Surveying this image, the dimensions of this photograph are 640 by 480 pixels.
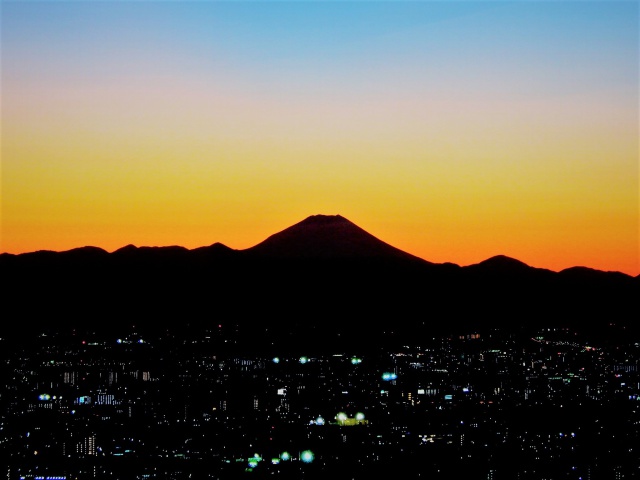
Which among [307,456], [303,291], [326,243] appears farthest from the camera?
[326,243]

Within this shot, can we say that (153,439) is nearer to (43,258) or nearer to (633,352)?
(43,258)

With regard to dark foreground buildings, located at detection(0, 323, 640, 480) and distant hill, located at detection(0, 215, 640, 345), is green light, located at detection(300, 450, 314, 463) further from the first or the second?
distant hill, located at detection(0, 215, 640, 345)

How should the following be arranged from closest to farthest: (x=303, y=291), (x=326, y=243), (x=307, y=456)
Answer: (x=307, y=456), (x=303, y=291), (x=326, y=243)

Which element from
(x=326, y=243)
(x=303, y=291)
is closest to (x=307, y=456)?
(x=303, y=291)

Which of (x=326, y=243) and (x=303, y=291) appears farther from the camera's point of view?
(x=326, y=243)

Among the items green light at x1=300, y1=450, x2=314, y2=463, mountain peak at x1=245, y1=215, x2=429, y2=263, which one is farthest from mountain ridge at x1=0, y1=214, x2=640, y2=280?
green light at x1=300, y1=450, x2=314, y2=463

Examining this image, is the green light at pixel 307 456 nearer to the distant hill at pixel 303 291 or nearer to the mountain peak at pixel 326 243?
the distant hill at pixel 303 291

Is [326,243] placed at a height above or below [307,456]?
above

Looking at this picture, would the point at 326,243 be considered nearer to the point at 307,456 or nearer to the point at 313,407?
the point at 313,407

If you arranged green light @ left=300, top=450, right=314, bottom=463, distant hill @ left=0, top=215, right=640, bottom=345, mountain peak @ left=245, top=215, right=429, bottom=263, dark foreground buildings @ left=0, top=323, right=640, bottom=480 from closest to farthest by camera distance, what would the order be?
dark foreground buildings @ left=0, top=323, right=640, bottom=480 → green light @ left=300, top=450, right=314, bottom=463 → distant hill @ left=0, top=215, right=640, bottom=345 → mountain peak @ left=245, top=215, right=429, bottom=263
